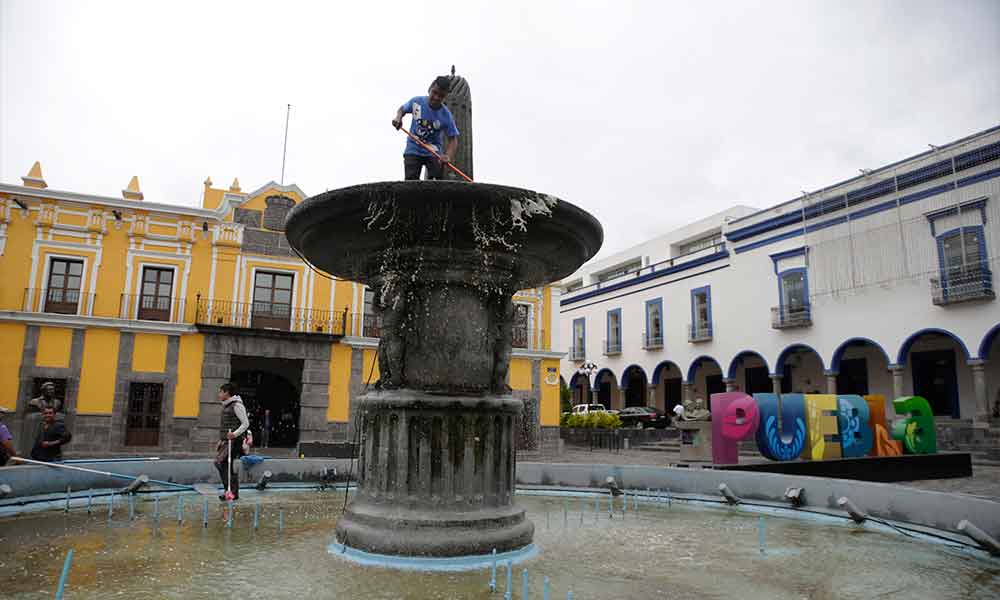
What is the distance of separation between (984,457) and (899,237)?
25.1ft

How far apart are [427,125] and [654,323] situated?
97.9 feet

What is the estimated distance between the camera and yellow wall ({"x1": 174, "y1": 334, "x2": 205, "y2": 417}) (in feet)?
63.9

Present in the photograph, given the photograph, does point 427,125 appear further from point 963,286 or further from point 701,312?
point 701,312

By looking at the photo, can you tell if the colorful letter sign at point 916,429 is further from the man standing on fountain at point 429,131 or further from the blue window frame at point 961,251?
the man standing on fountain at point 429,131

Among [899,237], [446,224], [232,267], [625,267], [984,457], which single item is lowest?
[984,457]

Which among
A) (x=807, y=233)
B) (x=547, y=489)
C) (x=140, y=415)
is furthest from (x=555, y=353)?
(x=547, y=489)

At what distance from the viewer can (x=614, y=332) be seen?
120ft

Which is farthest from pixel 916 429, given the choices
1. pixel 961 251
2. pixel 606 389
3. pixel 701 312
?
pixel 606 389

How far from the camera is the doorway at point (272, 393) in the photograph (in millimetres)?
23219

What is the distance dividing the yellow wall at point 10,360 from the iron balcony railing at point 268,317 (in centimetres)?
477

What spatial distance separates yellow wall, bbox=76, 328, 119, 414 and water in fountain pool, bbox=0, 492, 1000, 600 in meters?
15.8

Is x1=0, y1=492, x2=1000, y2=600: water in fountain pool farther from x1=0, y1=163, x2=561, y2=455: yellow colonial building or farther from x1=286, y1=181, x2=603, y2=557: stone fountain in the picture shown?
x1=0, y1=163, x2=561, y2=455: yellow colonial building

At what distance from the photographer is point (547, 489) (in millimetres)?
7648

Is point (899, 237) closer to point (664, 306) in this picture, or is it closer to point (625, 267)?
point (664, 306)
